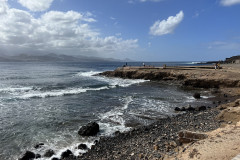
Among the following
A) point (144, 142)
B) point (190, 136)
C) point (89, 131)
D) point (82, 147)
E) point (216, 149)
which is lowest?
point (82, 147)

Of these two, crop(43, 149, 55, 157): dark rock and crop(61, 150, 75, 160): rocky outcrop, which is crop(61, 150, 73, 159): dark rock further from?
crop(43, 149, 55, 157): dark rock

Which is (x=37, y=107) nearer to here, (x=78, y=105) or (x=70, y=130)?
(x=78, y=105)

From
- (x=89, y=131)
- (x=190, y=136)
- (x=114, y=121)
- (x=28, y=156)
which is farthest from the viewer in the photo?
(x=114, y=121)

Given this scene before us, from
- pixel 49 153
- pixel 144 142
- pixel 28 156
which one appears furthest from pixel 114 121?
pixel 28 156

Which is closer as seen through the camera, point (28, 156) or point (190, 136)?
point (190, 136)

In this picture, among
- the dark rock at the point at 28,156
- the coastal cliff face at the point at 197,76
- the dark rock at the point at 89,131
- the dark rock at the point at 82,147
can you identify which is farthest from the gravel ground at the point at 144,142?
the coastal cliff face at the point at 197,76

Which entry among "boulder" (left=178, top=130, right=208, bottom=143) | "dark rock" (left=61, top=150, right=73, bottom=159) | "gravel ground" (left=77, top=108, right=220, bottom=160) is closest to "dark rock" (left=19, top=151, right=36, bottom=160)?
"dark rock" (left=61, top=150, right=73, bottom=159)

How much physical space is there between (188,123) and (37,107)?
15006 millimetres

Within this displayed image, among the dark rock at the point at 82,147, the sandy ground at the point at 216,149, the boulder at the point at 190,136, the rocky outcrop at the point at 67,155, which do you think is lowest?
the rocky outcrop at the point at 67,155

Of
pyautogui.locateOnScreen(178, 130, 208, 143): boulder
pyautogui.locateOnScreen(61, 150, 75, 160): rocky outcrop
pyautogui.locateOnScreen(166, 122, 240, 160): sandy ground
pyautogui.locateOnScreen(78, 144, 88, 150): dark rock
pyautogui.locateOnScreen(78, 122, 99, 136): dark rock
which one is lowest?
pyautogui.locateOnScreen(61, 150, 75, 160): rocky outcrop

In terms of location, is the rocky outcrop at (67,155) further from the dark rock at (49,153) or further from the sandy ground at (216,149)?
the sandy ground at (216,149)

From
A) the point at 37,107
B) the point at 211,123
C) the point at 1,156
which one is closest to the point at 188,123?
the point at 211,123

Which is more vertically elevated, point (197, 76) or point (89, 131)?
point (197, 76)

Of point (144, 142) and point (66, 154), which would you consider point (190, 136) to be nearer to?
point (144, 142)
